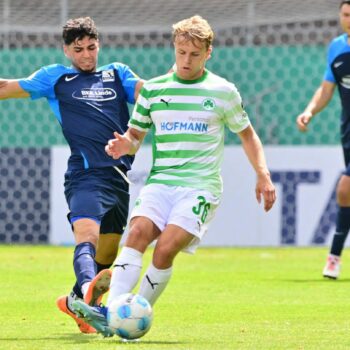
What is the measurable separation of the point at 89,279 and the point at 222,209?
8.20m

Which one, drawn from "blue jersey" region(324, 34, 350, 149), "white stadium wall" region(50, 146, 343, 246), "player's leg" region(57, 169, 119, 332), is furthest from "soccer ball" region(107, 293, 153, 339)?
"white stadium wall" region(50, 146, 343, 246)

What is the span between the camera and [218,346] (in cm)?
635

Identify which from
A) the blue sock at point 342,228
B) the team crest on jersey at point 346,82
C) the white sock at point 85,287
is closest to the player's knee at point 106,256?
the white sock at point 85,287

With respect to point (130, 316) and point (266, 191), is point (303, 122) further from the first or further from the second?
point (130, 316)

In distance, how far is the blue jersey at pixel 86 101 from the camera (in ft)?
25.4

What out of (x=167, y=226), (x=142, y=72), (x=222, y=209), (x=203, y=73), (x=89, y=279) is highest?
(x=203, y=73)

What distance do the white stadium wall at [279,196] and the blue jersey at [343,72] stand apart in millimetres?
3304

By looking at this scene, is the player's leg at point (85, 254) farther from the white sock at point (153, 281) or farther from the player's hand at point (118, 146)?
the player's hand at point (118, 146)

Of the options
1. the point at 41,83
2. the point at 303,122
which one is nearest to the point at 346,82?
the point at 303,122

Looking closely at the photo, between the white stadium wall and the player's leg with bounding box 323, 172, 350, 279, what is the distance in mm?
3533

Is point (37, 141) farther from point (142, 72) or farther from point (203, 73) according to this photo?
point (203, 73)

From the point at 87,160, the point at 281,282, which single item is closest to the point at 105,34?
the point at 281,282

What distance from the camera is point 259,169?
6.81 meters

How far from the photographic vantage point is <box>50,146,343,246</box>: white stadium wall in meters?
15.0
